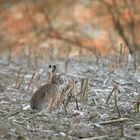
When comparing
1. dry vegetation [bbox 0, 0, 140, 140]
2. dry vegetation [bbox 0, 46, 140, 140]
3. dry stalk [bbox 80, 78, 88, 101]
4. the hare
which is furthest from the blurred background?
the hare

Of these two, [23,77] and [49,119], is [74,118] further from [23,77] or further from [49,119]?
[23,77]

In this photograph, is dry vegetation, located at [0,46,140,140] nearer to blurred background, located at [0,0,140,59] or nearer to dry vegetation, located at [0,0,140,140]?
dry vegetation, located at [0,0,140,140]

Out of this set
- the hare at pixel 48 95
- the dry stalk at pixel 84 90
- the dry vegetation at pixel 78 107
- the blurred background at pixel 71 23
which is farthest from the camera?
the blurred background at pixel 71 23

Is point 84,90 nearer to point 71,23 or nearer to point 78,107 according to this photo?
point 78,107

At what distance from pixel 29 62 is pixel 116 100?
8.09 feet

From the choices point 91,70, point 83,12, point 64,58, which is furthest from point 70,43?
point 91,70

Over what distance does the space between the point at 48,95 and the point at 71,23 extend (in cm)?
963

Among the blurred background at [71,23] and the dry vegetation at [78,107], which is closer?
the dry vegetation at [78,107]

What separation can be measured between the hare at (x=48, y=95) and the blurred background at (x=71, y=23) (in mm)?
8267

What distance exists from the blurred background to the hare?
8.27 m

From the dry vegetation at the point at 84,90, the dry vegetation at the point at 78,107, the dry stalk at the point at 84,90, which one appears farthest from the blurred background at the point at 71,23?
the dry stalk at the point at 84,90

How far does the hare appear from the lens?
5.22 m

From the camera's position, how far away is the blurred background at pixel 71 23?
13984mm

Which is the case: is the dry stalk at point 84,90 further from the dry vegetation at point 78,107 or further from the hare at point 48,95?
Answer: the hare at point 48,95
